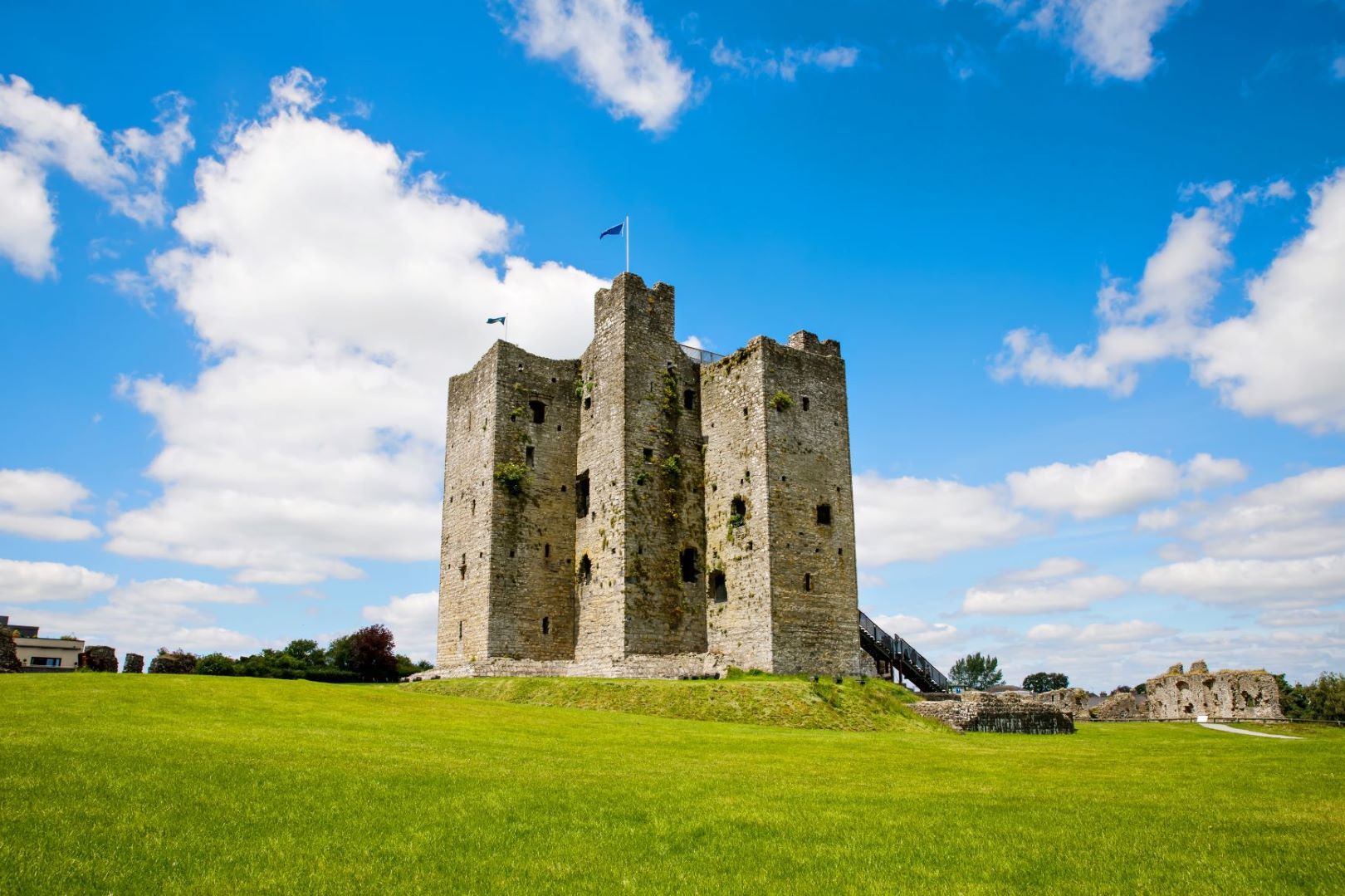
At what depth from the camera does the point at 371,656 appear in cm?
4812

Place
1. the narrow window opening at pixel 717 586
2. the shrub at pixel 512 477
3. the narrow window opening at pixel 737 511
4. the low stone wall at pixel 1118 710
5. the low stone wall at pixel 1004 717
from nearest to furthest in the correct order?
the low stone wall at pixel 1004 717 → the narrow window opening at pixel 737 511 → the narrow window opening at pixel 717 586 → the shrub at pixel 512 477 → the low stone wall at pixel 1118 710

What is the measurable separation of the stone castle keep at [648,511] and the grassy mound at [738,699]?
2.94m

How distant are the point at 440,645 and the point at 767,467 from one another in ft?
53.0

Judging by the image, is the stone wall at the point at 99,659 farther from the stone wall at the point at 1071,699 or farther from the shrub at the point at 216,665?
the stone wall at the point at 1071,699

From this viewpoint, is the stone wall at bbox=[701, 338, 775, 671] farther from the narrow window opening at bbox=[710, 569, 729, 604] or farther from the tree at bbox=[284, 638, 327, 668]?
the tree at bbox=[284, 638, 327, 668]

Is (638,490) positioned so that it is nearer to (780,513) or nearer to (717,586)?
(717,586)

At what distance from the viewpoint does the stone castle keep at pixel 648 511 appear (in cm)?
3206

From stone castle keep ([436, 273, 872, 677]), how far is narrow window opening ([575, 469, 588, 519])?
87 mm

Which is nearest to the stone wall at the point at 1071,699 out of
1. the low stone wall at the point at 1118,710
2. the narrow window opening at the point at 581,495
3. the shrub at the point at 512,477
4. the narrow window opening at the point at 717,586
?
the low stone wall at the point at 1118,710

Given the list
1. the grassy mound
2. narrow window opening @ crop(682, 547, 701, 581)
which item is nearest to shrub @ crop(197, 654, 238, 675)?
the grassy mound

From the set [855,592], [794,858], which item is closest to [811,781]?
[794,858]

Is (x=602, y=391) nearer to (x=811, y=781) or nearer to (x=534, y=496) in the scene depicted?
(x=534, y=496)

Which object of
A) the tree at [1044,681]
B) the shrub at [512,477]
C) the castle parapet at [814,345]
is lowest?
the tree at [1044,681]

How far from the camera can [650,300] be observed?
1431 inches
